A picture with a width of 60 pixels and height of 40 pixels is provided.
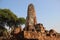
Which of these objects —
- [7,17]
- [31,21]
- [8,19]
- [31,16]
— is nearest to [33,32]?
[31,21]

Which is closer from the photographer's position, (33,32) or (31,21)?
(33,32)

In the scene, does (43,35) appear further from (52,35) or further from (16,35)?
(16,35)

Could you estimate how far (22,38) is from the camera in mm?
16344

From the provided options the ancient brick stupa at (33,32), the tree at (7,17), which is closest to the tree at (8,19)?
the tree at (7,17)

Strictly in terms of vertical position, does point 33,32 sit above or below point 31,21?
below

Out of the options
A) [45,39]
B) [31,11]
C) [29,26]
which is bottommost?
[45,39]

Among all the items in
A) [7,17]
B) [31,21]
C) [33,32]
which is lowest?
[33,32]

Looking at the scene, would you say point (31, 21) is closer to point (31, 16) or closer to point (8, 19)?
point (31, 16)

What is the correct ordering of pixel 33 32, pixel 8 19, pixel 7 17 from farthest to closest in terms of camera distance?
pixel 8 19 < pixel 7 17 < pixel 33 32

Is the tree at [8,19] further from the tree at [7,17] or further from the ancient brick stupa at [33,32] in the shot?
the ancient brick stupa at [33,32]

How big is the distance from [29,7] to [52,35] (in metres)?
5.81

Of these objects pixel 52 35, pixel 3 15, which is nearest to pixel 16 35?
pixel 52 35

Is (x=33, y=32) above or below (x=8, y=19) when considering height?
below

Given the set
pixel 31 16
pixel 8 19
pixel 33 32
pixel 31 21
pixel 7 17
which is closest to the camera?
pixel 33 32
